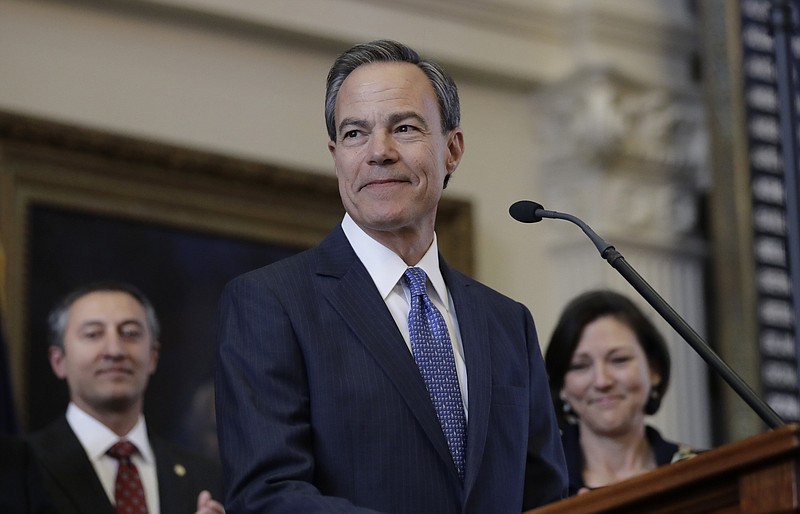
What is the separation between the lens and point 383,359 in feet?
9.45

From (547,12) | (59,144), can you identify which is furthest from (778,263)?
(59,144)

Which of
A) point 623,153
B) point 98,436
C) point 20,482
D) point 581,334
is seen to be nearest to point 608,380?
point 581,334

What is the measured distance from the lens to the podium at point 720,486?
6.68 ft

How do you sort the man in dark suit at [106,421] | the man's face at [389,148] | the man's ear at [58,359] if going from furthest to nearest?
the man's ear at [58,359], the man in dark suit at [106,421], the man's face at [389,148]

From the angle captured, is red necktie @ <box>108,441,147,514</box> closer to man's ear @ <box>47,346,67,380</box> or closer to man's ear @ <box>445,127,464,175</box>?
man's ear @ <box>47,346,67,380</box>

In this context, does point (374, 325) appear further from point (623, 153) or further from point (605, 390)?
point (623, 153)

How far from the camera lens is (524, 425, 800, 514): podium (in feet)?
6.68

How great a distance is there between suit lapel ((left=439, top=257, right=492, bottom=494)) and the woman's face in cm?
150

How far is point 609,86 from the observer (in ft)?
25.6

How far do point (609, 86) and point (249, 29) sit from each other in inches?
72.7

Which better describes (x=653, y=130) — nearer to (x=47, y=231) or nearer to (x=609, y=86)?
(x=609, y=86)

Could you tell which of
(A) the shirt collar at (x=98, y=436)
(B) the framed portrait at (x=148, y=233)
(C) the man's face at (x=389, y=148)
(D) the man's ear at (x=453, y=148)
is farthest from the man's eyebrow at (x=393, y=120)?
(B) the framed portrait at (x=148, y=233)

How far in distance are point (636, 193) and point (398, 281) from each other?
499 cm

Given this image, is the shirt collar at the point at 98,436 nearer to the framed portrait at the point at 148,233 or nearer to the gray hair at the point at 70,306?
the gray hair at the point at 70,306
